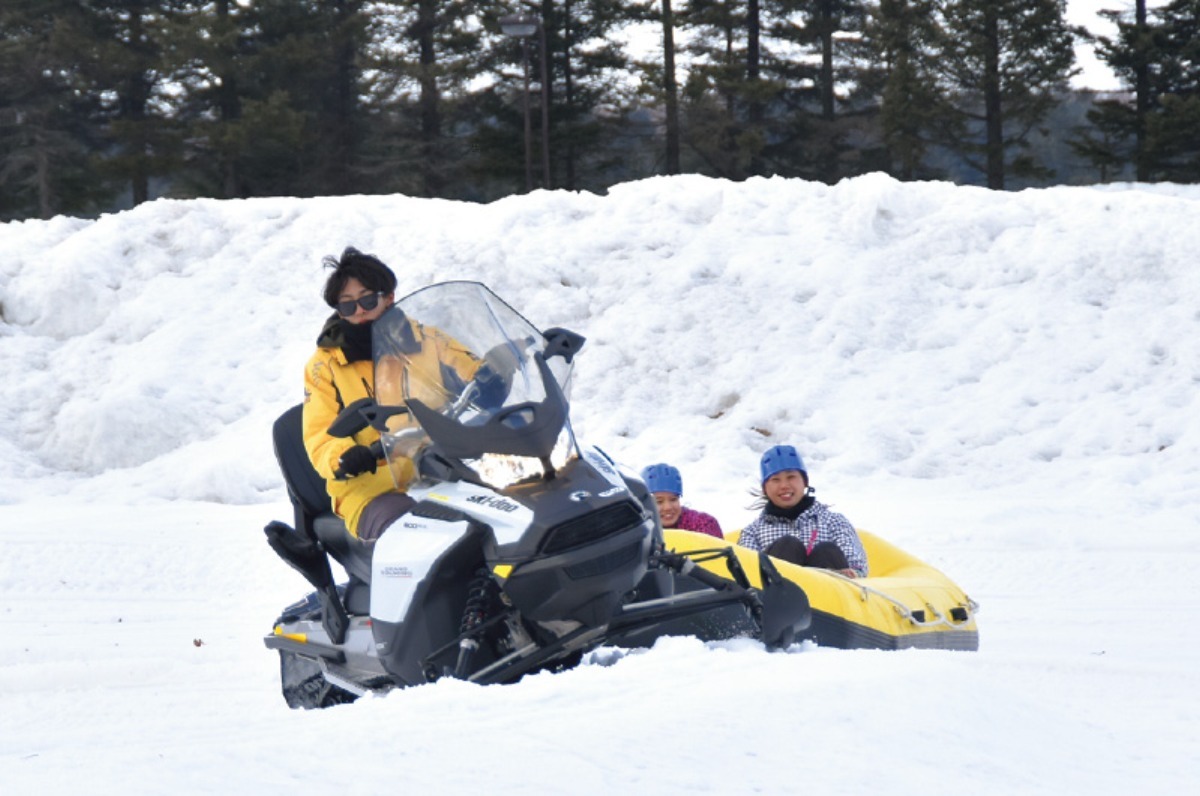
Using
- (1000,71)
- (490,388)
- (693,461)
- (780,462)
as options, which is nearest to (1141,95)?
(1000,71)

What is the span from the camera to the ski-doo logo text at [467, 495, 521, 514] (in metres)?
4.06

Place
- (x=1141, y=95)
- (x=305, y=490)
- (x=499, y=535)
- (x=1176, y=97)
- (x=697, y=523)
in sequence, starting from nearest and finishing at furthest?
(x=499, y=535), (x=305, y=490), (x=697, y=523), (x=1176, y=97), (x=1141, y=95)

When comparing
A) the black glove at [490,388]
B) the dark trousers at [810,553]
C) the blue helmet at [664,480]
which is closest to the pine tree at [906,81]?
the blue helmet at [664,480]

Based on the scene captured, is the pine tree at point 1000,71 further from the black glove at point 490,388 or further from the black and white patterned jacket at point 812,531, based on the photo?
the black glove at point 490,388

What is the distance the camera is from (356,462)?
439cm

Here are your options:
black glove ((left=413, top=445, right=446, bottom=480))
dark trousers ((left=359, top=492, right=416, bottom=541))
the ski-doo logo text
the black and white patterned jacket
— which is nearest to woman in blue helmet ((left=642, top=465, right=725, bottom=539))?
the black and white patterned jacket

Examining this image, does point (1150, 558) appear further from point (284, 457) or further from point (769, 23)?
point (769, 23)

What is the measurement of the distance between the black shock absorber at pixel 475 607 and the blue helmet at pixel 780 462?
2.72 m

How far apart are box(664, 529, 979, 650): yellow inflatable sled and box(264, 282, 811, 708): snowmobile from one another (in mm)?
508

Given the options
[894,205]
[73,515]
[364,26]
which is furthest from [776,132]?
[73,515]

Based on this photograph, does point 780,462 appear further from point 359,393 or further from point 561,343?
point 359,393

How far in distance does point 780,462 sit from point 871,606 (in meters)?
1.35

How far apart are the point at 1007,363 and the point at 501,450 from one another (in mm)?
9927

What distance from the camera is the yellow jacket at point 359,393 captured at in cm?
445
